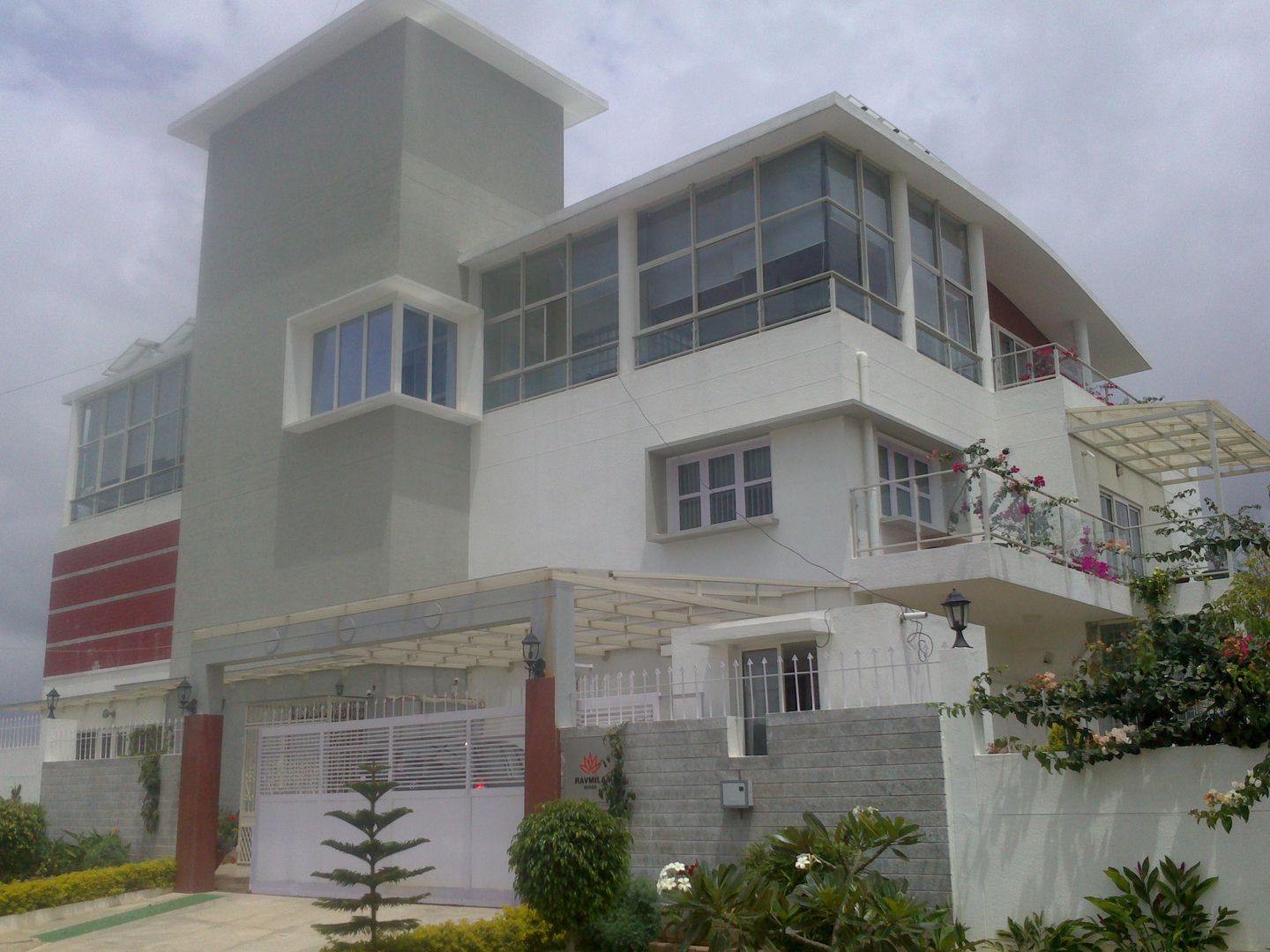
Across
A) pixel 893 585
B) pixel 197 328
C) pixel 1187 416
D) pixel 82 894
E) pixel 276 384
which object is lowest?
pixel 82 894

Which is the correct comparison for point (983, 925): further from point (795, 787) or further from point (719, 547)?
point (719, 547)

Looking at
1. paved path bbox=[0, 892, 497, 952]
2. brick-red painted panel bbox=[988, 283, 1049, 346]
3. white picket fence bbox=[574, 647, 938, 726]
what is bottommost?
paved path bbox=[0, 892, 497, 952]

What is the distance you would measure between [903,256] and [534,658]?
929 centimetres

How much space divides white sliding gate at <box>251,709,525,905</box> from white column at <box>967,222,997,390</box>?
10.9m

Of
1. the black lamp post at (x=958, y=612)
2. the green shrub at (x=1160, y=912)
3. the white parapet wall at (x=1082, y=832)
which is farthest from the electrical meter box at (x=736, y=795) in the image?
the green shrub at (x=1160, y=912)

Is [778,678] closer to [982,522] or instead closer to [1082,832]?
[982,522]

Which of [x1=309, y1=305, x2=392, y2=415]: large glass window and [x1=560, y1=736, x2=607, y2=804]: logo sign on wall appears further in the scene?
[x1=309, y1=305, x2=392, y2=415]: large glass window

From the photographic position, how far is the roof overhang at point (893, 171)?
56.9ft

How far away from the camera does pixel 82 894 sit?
50.5 feet

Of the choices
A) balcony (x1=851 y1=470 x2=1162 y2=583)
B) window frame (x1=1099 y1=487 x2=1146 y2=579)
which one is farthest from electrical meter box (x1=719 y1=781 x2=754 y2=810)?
window frame (x1=1099 y1=487 x2=1146 y2=579)

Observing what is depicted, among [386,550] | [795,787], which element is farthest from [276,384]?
[795,787]

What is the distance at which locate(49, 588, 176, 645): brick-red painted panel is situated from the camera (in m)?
24.6

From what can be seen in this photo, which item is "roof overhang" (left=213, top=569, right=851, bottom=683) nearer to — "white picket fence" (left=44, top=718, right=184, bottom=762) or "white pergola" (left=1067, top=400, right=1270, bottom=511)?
"white picket fence" (left=44, top=718, right=184, bottom=762)

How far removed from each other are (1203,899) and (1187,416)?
11.2 meters
